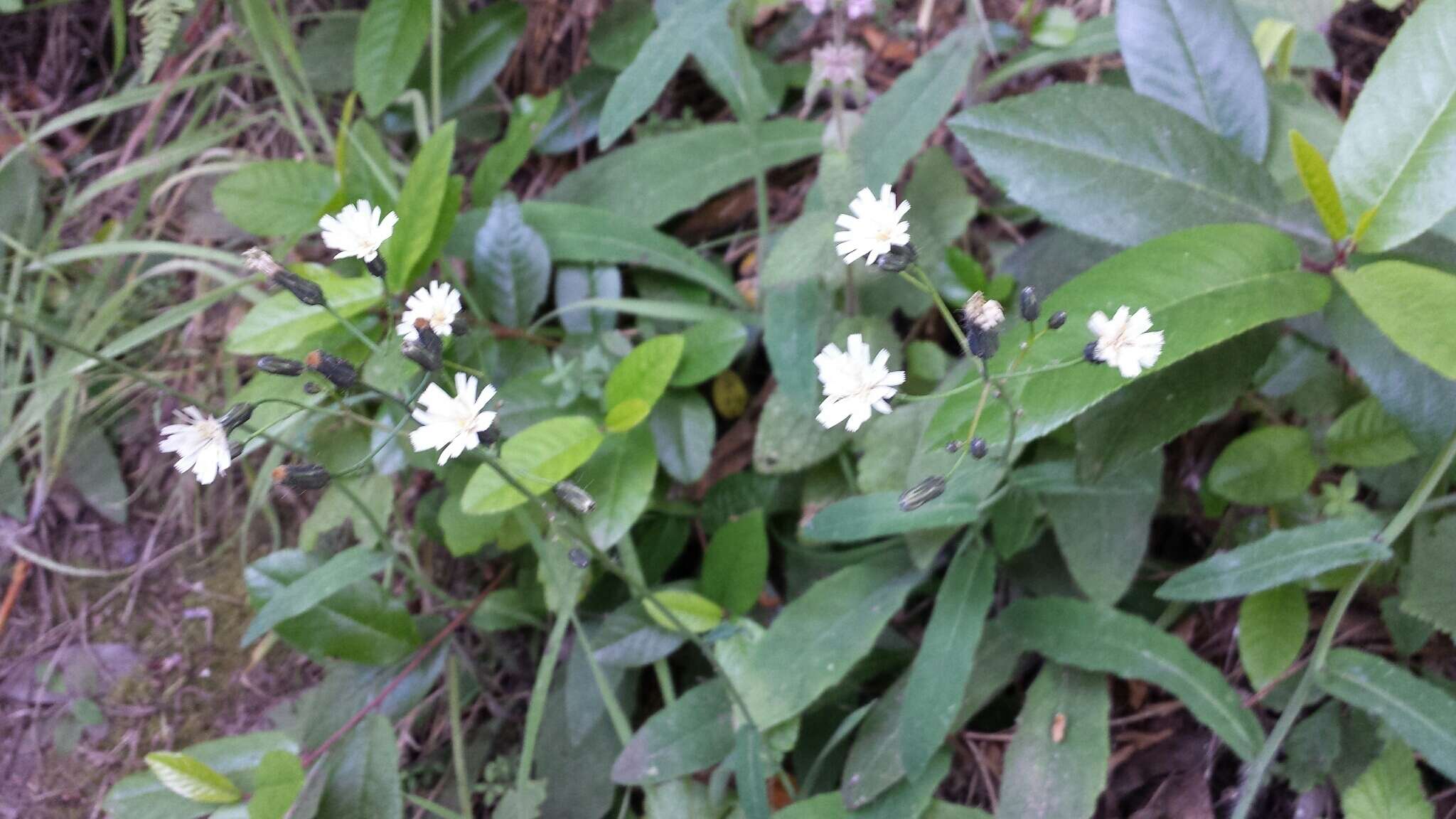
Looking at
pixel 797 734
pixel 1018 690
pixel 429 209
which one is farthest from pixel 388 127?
pixel 1018 690

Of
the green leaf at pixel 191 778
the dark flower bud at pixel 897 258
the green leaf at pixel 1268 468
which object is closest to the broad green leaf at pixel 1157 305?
the dark flower bud at pixel 897 258

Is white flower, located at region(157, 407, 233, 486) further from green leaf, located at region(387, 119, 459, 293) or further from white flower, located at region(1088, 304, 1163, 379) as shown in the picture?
white flower, located at region(1088, 304, 1163, 379)

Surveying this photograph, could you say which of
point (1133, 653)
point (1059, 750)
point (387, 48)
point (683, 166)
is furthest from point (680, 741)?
point (387, 48)

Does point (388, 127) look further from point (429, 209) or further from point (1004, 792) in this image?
point (1004, 792)

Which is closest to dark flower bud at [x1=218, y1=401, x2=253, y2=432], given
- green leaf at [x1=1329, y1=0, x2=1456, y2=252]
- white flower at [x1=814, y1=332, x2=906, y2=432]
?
white flower at [x1=814, y1=332, x2=906, y2=432]

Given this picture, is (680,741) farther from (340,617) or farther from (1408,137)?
(1408,137)
